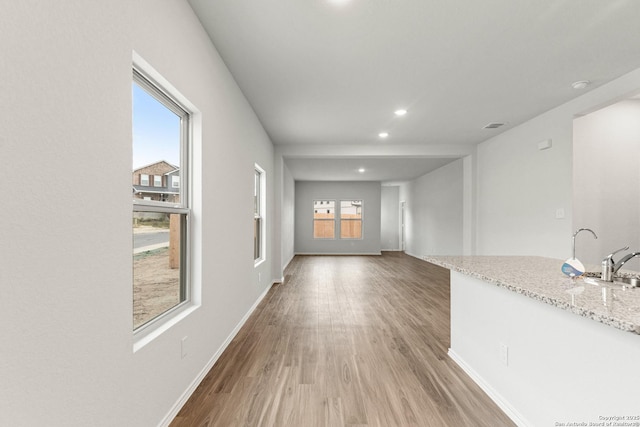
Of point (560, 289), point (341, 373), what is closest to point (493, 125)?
point (560, 289)

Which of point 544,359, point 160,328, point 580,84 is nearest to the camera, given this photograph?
point 544,359

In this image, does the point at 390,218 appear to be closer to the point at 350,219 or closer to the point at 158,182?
the point at 350,219

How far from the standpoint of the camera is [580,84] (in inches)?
129

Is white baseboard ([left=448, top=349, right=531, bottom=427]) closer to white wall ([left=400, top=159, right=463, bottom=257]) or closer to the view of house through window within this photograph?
the view of house through window

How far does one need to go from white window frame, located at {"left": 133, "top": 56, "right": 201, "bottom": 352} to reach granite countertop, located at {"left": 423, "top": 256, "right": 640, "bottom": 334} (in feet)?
6.20

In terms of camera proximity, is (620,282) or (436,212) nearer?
(620,282)

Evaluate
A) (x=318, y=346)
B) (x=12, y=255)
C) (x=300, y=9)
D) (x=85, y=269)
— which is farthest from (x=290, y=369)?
(x=300, y=9)

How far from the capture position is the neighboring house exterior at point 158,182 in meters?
1.75

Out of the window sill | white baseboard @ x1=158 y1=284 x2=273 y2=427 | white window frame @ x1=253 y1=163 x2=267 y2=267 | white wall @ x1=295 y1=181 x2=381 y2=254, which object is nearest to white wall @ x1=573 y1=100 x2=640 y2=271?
white baseboard @ x1=158 y1=284 x2=273 y2=427

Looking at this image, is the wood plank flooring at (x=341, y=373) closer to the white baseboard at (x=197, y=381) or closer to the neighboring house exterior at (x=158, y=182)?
the white baseboard at (x=197, y=381)

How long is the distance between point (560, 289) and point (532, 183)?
358cm

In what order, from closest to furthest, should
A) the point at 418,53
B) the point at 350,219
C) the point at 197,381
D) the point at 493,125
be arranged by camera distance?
1. the point at 197,381
2. the point at 418,53
3. the point at 493,125
4. the point at 350,219

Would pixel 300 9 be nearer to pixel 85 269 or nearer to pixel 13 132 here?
pixel 13 132

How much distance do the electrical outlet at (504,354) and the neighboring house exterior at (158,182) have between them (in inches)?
94.4
